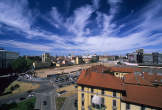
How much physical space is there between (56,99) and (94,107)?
51.2 feet

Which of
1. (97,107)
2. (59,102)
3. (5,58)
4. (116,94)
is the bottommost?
(59,102)

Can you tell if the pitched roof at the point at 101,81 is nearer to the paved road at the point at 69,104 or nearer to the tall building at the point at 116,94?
the tall building at the point at 116,94

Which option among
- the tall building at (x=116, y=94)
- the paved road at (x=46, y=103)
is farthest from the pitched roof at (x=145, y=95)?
the paved road at (x=46, y=103)

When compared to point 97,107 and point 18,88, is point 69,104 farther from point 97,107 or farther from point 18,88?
point 18,88

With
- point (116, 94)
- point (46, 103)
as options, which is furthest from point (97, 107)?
point (46, 103)

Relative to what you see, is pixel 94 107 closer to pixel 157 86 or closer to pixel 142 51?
pixel 157 86

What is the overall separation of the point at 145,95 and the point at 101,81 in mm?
9708

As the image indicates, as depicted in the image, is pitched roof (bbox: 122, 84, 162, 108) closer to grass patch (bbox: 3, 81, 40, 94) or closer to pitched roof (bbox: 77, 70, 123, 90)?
pitched roof (bbox: 77, 70, 123, 90)

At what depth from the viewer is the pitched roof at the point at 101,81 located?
65.6 feet

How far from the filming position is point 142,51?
251 feet

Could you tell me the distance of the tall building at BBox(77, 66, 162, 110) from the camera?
Answer: 56.0 ft

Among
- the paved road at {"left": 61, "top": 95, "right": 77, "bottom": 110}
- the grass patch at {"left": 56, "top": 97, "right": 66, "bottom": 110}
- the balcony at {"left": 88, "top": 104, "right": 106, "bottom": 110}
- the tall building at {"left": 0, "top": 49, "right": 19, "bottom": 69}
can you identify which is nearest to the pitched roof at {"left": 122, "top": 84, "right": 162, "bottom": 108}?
the balcony at {"left": 88, "top": 104, "right": 106, "bottom": 110}

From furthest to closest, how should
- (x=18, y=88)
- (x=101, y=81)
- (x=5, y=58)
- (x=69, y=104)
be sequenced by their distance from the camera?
(x=5, y=58) < (x=18, y=88) < (x=69, y=104) < (x=101, y=81)

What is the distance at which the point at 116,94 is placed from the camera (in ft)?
63.7
